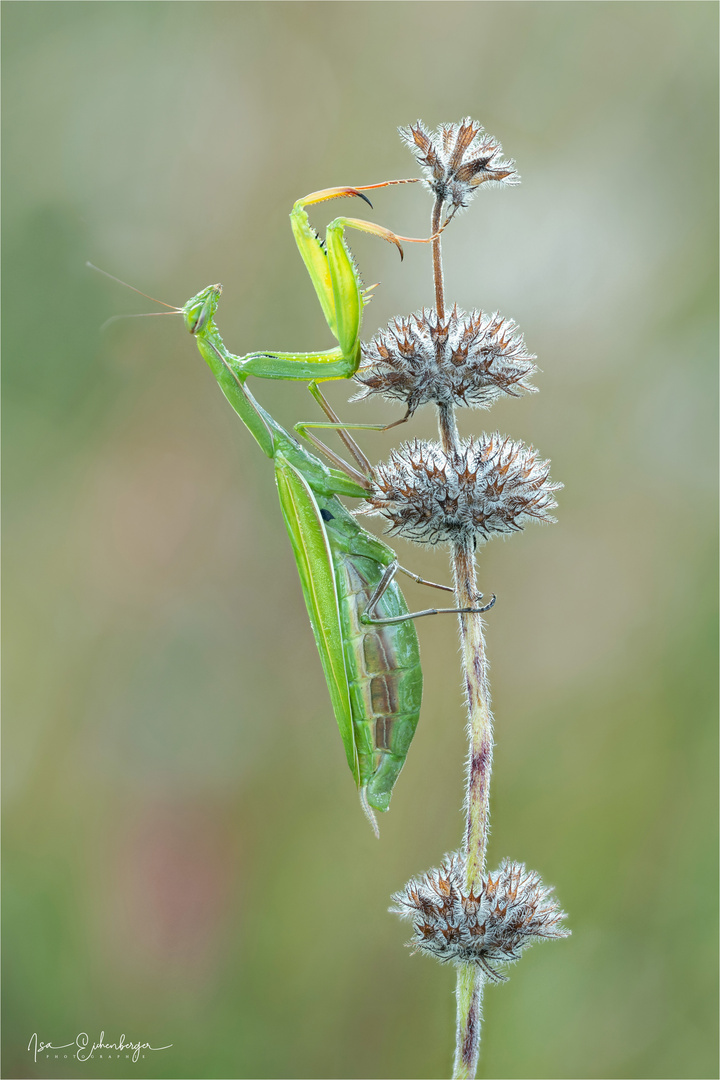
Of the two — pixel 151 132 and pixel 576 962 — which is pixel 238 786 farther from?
pixel 151 132

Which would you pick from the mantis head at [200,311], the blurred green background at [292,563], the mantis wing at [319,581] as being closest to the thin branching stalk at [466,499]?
the mantis wing at [319,581]

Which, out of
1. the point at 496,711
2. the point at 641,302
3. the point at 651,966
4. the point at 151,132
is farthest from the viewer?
the point at 151,132

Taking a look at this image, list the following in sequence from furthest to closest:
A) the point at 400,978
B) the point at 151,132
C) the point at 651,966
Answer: the point at 151,132 → the point at 400,978 → the point at 651,966

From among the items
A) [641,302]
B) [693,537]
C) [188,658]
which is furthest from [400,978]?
[641,302]

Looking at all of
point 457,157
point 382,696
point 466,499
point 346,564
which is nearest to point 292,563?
point 346,564

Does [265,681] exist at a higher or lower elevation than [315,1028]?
higher

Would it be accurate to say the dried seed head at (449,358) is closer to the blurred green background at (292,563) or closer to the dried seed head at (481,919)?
the dried seed head at (481,919)

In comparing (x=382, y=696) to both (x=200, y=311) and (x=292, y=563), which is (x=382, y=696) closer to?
(x=200, y=311)
